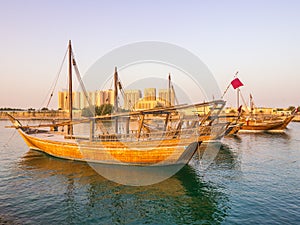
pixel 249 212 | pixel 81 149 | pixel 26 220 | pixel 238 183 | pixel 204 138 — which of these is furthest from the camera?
pixel 81 149

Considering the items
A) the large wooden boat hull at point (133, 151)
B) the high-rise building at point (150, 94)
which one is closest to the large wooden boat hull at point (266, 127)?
the high-rise building at point (150, 94)

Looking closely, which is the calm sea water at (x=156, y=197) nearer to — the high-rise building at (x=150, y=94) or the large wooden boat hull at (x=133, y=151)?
the large wooden boat hull at (x=133, y=151)

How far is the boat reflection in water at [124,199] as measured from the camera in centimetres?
1046

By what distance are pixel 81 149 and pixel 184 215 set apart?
12.1m

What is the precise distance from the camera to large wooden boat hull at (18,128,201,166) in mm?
16953

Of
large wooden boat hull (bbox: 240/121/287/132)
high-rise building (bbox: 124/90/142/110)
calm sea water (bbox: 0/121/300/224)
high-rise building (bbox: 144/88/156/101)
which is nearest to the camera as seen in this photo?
calm sea water (bbox: 0/121/300/224)

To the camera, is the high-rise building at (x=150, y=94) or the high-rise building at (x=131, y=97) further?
the high-rise building at (x=150, y=94)

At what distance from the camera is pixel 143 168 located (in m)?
18.3

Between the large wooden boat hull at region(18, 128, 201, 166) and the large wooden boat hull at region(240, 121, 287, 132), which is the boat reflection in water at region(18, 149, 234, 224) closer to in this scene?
the large wooden boat hull at region(18, 128, 201, 166)

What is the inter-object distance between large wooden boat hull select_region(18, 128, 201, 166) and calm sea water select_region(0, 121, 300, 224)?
4.06 feet

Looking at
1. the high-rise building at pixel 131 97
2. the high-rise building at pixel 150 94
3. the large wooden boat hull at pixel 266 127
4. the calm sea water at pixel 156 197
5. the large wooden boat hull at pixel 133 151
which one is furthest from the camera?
the large wooden boat hull at pixel 266 127

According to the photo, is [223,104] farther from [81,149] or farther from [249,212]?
[81,149]

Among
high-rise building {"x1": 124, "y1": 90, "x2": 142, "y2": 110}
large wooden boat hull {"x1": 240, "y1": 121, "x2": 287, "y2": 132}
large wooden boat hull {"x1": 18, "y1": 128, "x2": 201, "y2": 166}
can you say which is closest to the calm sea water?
large wooden boat hull {"x1": 18, "y1": 128, "x2": 201, "y2": 166}

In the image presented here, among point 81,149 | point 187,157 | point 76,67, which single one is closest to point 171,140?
point 187,157
